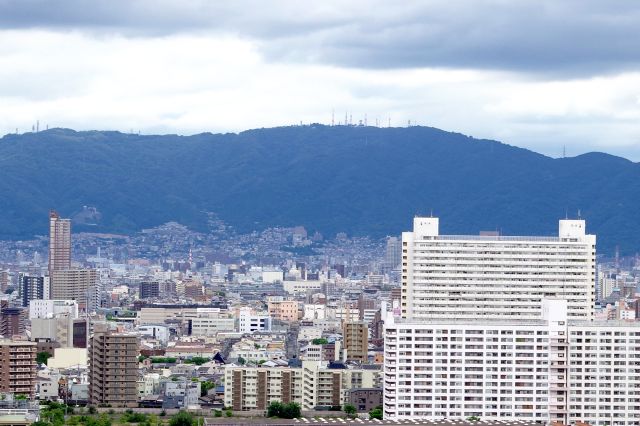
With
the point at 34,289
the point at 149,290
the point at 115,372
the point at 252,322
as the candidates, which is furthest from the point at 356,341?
the point at 149,290

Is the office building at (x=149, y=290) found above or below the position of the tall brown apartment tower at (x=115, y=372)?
above

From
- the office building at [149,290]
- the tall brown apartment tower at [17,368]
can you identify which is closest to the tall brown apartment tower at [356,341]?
the tall brown apartment tower at [17,368]

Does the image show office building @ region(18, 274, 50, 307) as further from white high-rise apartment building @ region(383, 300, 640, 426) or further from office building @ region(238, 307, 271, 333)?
white high-rise apartment building @ region(383, 300, 640, 426)

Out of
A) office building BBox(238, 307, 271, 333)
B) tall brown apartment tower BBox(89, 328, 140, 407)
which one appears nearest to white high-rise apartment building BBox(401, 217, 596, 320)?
tall brown apartment tower BBox(89, 328, 140, 407)

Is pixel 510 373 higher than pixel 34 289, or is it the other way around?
pixel 34 289

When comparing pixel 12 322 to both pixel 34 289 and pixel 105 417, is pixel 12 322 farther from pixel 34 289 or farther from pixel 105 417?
pixel 105 417

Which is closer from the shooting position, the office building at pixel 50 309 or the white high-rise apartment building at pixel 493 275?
the white high-rise apartment building at pixel 493 275

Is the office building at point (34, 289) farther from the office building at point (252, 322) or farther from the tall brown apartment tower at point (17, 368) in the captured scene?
the tall brown apartment tower at point (17, 368)
